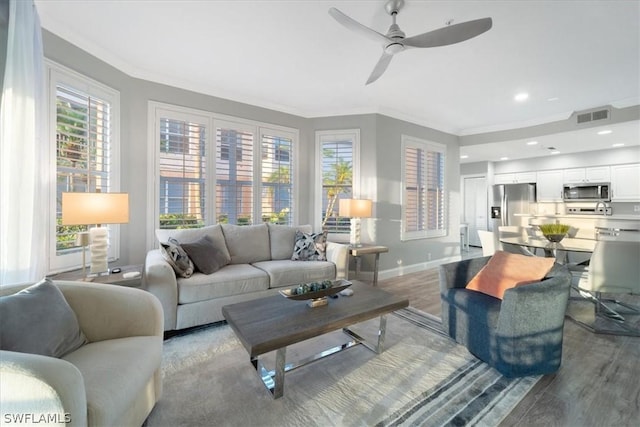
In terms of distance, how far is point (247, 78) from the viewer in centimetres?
339

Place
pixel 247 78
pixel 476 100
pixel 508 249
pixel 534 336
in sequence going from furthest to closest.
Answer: pixel 476 100
pixel 508 249
pixel 247 78
pixel 534 336

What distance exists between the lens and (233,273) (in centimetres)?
Result: 281

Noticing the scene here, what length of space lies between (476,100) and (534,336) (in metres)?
3.48

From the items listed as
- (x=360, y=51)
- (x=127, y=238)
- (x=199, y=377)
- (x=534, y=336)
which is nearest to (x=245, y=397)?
(x=199, y=377)

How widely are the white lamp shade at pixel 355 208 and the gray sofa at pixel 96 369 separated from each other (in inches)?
108

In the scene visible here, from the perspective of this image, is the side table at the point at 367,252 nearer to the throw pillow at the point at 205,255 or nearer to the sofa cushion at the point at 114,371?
the throw pillow at the point at 205,255

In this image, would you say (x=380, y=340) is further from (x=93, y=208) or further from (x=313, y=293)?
(x=93, y=208)

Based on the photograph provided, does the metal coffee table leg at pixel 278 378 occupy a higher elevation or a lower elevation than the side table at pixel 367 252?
lower

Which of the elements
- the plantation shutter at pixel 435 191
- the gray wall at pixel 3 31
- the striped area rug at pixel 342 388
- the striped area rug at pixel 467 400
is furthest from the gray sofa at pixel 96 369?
the plantation shutter at pixel 435 191

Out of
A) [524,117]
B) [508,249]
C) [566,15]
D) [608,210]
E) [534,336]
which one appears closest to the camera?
[534,336]

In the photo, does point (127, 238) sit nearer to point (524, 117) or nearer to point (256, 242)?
point (256, 242)

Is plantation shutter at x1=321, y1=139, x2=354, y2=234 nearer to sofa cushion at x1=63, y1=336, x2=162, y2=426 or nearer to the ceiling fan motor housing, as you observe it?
the ceiling fan motor housing

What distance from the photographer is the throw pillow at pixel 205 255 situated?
9.11 feet

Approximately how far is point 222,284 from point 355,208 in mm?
2081
